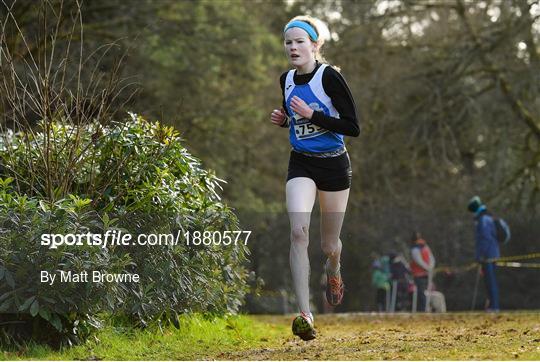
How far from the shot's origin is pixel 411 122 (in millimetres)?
23625

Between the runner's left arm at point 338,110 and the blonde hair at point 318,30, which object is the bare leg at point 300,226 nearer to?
the runner's left arm at point 338,110

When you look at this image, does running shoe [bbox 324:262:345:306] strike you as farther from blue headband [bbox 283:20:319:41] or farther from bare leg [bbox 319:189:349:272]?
blue headband [bbox 283:20:319:41]

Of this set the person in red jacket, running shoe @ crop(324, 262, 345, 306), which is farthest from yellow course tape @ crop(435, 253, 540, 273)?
running shoe @ crop(324, 262, 345, 306)

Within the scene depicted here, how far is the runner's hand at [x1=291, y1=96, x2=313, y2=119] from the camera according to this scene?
7.09 meters

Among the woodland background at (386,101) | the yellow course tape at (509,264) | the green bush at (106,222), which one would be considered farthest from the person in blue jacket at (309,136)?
the yellow course tape at (509,264)

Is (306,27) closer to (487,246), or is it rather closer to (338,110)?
(338,110)

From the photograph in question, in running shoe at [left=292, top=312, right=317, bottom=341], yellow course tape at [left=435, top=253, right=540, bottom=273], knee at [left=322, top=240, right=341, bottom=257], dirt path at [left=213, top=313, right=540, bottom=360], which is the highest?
yellow course tape at [left=435, top=253, right=540, bottom=273]

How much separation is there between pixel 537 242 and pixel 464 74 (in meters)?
4.17

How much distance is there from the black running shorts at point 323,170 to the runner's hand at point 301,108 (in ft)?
1.22

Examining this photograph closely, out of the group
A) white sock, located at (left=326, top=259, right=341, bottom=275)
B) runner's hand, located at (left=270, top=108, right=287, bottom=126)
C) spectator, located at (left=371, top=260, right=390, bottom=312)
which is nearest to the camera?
runner's hand, located at (left=270, top=108, right=287, bottom=126)

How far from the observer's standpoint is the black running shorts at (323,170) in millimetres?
7320

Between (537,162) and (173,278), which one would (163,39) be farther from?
(173,278)

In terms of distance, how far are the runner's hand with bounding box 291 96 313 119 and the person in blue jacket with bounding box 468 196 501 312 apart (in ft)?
29.4

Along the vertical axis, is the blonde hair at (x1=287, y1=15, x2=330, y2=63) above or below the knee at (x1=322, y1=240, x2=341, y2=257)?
above
